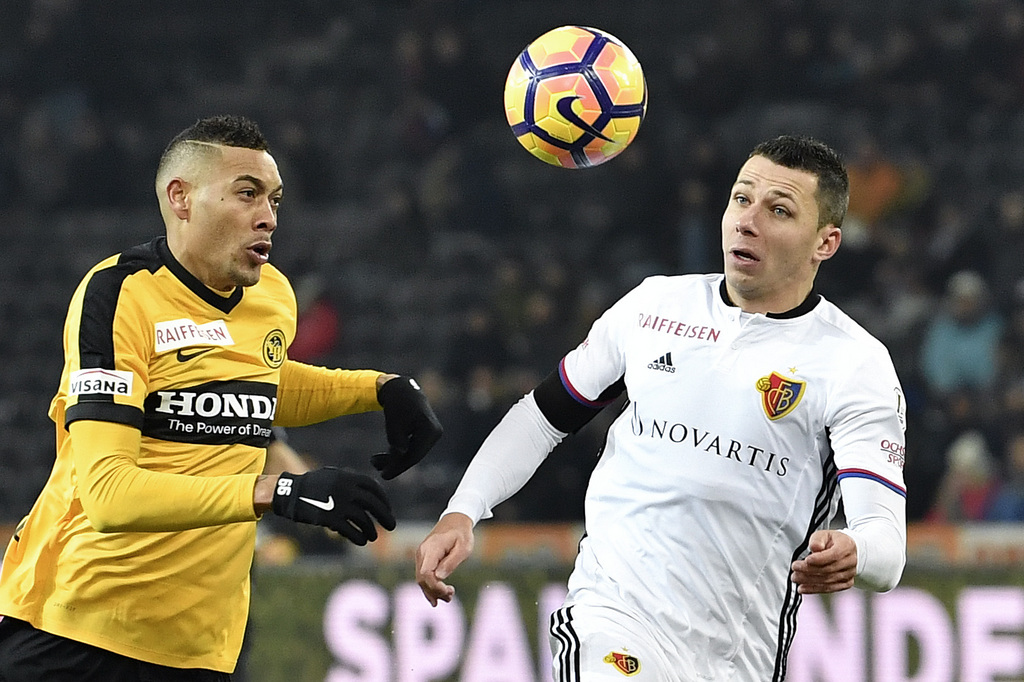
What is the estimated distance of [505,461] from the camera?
423 cm

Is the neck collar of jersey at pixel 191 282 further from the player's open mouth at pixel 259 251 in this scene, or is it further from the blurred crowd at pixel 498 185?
the blurred crowd at pixel 498 185

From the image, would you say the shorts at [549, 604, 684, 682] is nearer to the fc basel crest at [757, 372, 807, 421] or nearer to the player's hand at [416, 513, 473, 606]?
the player's hand at [416, 513, 473, 606]

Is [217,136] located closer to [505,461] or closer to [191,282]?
[191,282]

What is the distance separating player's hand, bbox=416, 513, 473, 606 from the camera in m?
3.84

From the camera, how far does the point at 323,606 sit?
760cm

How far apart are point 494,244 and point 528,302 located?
150cm

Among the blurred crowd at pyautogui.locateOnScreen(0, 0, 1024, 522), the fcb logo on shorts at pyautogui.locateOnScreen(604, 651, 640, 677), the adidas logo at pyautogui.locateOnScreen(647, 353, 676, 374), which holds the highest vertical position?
the blurred crowd at pyautogui.locateOnScreen(0, 0, 1024, 522)

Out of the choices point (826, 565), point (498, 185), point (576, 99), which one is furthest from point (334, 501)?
point (498, 185)

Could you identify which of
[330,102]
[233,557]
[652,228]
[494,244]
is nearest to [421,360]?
[494,244]

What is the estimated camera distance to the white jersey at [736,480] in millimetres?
3863

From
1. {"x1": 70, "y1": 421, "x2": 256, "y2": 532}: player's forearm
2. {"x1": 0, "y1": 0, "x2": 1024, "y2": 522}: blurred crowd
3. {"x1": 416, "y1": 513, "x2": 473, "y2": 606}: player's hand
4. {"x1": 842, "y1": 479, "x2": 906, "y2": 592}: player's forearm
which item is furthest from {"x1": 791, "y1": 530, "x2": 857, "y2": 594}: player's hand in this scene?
{"x1": 0, "y1": 0, "x2": 1024, "y2": 522}: blurred crowd

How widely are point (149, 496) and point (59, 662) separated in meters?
0.65

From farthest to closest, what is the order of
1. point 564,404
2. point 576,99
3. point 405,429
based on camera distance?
point 576,99, point 405,429, point 564,404

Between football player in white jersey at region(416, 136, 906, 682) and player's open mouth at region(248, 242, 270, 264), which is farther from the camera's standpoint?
player's open mouth at region(248, 242, 270, 264)
